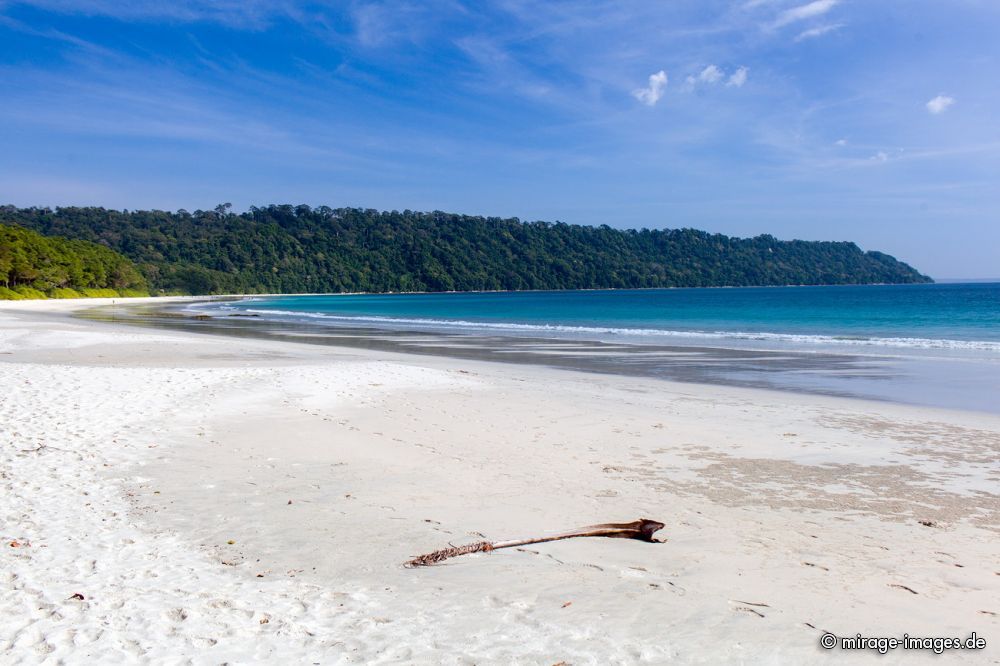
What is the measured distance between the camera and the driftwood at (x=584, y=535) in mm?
5445

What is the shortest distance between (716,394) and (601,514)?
9.28 meters

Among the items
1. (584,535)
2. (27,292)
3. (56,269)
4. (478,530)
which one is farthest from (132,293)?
(584,535)

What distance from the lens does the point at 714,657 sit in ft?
12.9

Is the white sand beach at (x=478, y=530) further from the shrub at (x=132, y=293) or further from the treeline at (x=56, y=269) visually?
the shrub at (x=132, y=293)

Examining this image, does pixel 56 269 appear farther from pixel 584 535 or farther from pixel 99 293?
pixel 584 535

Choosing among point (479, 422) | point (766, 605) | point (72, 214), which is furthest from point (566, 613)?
point (72, 214)

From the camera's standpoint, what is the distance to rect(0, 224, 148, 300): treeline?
83.9 meters

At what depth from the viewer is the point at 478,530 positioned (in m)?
6.11

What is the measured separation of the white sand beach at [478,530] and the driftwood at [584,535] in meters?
0.10

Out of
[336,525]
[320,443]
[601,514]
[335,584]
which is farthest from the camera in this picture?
[320,443]

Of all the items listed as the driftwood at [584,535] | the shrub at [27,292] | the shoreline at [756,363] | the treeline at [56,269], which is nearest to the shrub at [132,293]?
the treeline at [56,269]

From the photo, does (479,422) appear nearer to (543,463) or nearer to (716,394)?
(543,463)

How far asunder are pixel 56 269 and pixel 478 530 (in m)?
104

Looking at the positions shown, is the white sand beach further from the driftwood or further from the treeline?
the treeline
